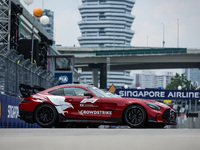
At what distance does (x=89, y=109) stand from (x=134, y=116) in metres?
1.22

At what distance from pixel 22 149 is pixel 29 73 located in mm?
14607

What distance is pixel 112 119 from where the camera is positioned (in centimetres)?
1257

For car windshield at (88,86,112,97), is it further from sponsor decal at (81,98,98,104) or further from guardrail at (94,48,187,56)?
guardrail at (94,48,187,56)

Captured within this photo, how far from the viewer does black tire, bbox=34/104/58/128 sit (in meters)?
12.6

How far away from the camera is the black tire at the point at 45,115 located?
12.6m

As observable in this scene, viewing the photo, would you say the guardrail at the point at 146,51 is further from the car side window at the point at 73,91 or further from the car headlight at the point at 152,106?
the car headlight at the point at 152,106

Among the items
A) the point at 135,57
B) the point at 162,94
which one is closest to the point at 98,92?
the point at 162,94

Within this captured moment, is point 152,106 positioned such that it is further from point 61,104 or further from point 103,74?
point 103,74

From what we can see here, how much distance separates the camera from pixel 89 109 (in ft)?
41.7

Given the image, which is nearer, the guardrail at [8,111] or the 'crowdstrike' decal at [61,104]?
the 'crowdstrike' decal at [61,104]

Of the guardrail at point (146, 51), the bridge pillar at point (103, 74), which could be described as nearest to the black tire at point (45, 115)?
the guardrail at point (146, 51)

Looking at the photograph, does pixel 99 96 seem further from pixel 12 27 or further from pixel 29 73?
pixel 12 27

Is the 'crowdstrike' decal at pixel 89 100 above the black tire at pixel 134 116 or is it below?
above

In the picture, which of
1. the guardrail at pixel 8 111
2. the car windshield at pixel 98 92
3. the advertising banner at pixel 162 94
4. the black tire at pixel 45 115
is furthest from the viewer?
the advertising banner at pixel 162 94
